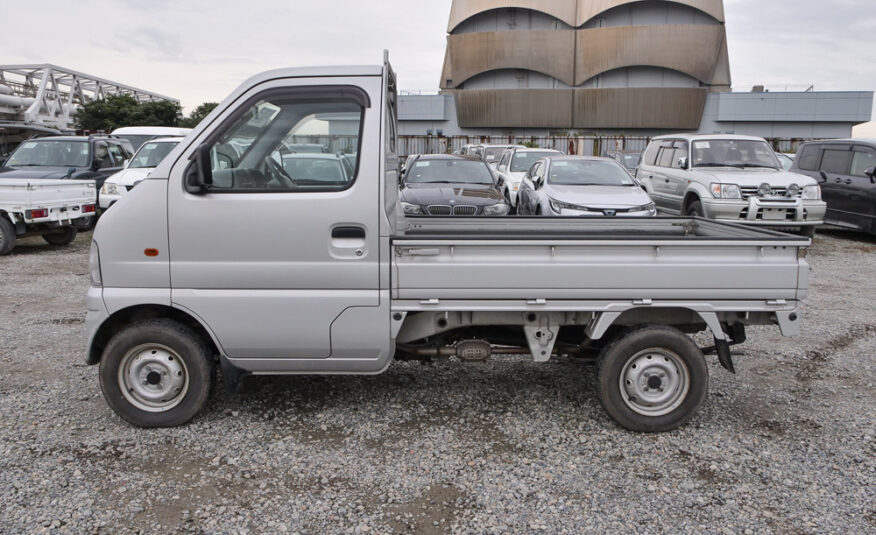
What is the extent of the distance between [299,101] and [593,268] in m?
2.09

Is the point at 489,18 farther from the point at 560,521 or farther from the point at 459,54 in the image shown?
the point at 560,521

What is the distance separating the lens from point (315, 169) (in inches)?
164

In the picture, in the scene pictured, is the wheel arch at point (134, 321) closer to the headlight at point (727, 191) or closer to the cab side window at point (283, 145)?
the cab side window at point (283, 145)

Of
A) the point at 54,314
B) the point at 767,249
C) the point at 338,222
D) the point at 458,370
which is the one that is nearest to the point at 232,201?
the point at 338,222

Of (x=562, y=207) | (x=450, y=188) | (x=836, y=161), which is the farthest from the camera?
(x=836, y=161)

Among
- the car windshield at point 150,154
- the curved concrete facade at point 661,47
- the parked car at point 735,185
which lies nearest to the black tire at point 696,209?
the parked car at point 735,185

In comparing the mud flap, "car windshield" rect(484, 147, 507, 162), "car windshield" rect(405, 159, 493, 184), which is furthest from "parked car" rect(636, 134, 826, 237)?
"car windshield" rect(484, 147, 507, 162)

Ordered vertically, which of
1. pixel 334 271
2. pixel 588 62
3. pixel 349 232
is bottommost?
pixel 334 271

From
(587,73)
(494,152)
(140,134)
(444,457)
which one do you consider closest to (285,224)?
(444,457)

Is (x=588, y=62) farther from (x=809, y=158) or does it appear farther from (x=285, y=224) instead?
(x=285, y=224)

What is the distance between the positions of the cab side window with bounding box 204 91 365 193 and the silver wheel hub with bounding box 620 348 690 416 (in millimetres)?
2218

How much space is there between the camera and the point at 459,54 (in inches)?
2383

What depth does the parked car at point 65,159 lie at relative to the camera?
44.6 feet

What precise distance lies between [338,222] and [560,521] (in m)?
2.08
